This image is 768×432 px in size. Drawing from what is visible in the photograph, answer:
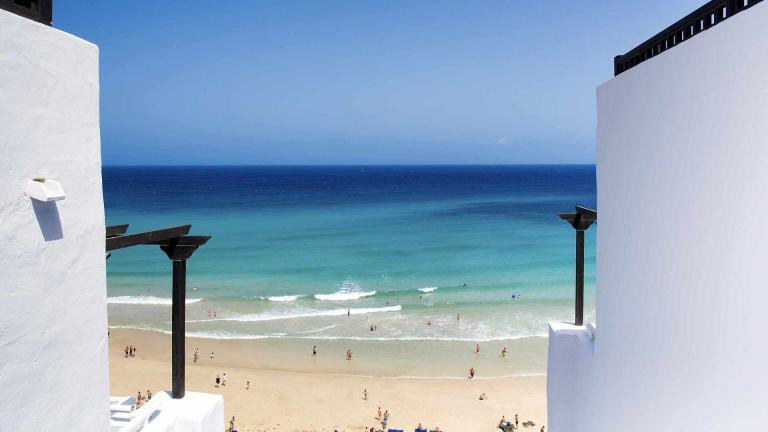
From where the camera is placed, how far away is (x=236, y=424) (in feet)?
49.8

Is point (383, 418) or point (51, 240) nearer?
point (51, 240)

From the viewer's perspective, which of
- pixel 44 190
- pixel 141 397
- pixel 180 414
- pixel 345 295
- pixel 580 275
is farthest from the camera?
pixel 345 295

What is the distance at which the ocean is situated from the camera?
22719 mm

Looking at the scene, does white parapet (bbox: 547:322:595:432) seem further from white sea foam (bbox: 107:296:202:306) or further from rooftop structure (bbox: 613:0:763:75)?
white sea foam (bbox: 107:296:202:306)

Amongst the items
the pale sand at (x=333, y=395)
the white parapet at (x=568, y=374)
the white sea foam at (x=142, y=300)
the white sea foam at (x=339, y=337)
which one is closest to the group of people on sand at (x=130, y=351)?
the pale sand at (x=333, y=395)

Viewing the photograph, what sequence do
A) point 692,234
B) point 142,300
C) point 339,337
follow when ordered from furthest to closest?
point 142,300
point 339,337
point 692,234

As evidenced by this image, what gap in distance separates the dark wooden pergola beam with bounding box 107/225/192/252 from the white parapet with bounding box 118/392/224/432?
53.2 inches

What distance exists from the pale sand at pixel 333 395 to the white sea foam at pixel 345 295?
801 centimetres

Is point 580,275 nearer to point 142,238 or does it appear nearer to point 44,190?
point 142,238

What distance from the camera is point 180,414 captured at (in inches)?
187

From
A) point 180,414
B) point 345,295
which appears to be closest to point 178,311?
point 180,414

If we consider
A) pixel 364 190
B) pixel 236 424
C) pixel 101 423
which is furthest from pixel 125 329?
pixel 364 190

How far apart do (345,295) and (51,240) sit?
1039 inches

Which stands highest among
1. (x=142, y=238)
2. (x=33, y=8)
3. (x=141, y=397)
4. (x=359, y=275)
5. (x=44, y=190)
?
(x=33, y=8)
